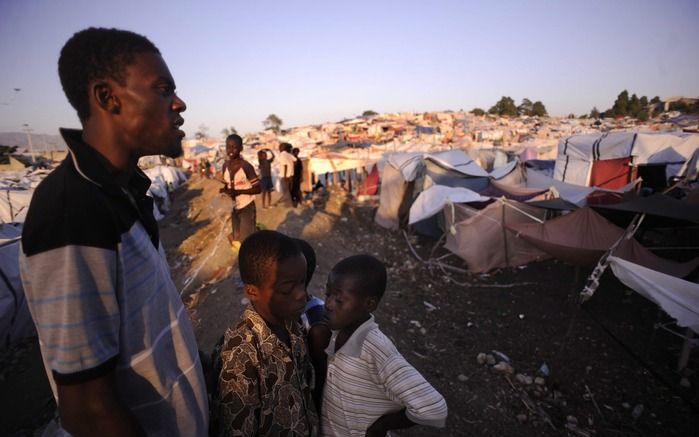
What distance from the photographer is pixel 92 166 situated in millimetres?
825

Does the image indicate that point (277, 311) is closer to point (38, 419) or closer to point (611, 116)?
point (38, 419)

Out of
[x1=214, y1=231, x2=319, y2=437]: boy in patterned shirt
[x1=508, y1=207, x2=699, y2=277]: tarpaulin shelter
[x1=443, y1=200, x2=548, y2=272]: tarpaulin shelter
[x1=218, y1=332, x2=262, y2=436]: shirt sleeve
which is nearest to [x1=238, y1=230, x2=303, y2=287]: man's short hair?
[x1=214, y1=231, x2=319, y2=437]: boy in patterned shirt

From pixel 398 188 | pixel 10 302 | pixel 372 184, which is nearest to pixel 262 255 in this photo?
pixel 10 302

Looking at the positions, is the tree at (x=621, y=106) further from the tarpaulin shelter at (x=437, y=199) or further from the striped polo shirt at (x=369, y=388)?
the striped polo shirt at (x=369, y=388)

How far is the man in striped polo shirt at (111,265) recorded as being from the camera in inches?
28.3

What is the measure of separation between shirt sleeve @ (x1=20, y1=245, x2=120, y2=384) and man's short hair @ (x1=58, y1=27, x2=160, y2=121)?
1.43 ft

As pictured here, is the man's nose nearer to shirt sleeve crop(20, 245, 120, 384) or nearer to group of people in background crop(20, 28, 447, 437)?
group of people in background crop(20, 28, 447, 437)

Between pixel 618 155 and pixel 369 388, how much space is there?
13684 mm

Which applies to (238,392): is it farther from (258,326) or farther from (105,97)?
(105,97)

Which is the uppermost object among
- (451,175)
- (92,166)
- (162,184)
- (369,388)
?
(92,166)

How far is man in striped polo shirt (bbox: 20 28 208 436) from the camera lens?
72 centimetres

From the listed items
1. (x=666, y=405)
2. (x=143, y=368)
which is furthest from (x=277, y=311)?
(x=666, y=405)

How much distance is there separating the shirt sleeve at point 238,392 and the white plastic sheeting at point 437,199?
21.7ft

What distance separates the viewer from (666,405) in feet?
11.8
